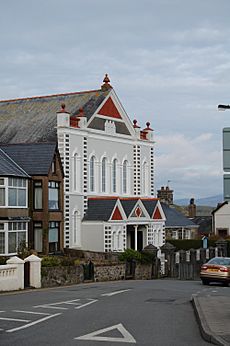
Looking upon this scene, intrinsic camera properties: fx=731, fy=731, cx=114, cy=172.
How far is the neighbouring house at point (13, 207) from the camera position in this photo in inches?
1671

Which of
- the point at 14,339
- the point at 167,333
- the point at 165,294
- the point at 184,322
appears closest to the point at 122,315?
the point at 184,322

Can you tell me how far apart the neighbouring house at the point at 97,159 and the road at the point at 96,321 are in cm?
2361

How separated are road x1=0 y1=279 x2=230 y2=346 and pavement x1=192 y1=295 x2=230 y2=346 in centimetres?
22

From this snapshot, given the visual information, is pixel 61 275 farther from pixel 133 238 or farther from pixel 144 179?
→ pixel 144 179

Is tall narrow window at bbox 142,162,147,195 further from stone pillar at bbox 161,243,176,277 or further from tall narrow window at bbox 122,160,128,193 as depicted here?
stone pillar at bbox 161,243,176,277

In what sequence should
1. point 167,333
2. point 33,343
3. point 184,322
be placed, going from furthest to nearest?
point 184,322 < point 167,333 < point 33,343

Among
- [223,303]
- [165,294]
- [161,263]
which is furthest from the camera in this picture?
[161,263]

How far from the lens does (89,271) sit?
130 ft

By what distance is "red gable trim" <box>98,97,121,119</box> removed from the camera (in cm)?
5528

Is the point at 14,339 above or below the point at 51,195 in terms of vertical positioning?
below

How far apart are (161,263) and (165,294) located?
79.8 ft

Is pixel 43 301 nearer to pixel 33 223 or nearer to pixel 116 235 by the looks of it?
pixel 33 223

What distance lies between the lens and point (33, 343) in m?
13.5

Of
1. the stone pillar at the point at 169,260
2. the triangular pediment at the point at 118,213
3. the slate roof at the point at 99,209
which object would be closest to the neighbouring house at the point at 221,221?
the stone pillar at the point at 169,260
